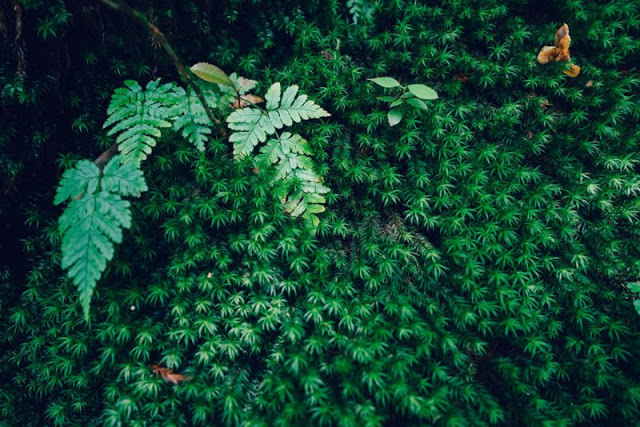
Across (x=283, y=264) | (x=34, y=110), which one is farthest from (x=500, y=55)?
(x=34, y=110)

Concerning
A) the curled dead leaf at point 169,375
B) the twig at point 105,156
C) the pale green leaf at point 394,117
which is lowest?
the curled dead leaf at point 169,375

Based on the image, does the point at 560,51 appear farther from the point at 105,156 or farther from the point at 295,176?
the point at 105,156

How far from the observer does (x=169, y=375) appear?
237cm

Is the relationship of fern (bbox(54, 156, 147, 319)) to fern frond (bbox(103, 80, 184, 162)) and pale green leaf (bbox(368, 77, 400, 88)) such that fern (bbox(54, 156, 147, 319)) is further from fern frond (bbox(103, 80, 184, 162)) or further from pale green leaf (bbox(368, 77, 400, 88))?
pale green leaf (bbox(368, 77, 400, 88))

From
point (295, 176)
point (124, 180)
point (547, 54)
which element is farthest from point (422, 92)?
point (124, 180)

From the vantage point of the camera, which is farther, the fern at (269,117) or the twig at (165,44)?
the fern at (269,117)

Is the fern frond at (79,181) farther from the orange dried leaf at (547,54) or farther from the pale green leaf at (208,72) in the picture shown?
the orange dried leaf at (547,54)

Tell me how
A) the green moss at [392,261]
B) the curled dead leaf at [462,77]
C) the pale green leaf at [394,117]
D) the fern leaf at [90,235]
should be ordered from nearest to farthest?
the fern leaf at [90,235], the green moss at [392,261], the pale green leaf at [394,117], the curled dead leaf at [462,77]

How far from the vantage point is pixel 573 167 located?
3049 mm

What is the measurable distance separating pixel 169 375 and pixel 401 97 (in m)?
2.63

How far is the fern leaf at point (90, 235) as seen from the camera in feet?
7.19

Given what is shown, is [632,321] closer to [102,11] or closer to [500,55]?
[500,55]

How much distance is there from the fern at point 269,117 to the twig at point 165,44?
15 centimetres

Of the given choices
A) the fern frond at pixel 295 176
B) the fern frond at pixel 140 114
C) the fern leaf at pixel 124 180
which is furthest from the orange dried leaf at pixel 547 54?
the fern leaf at pixel 124 180
